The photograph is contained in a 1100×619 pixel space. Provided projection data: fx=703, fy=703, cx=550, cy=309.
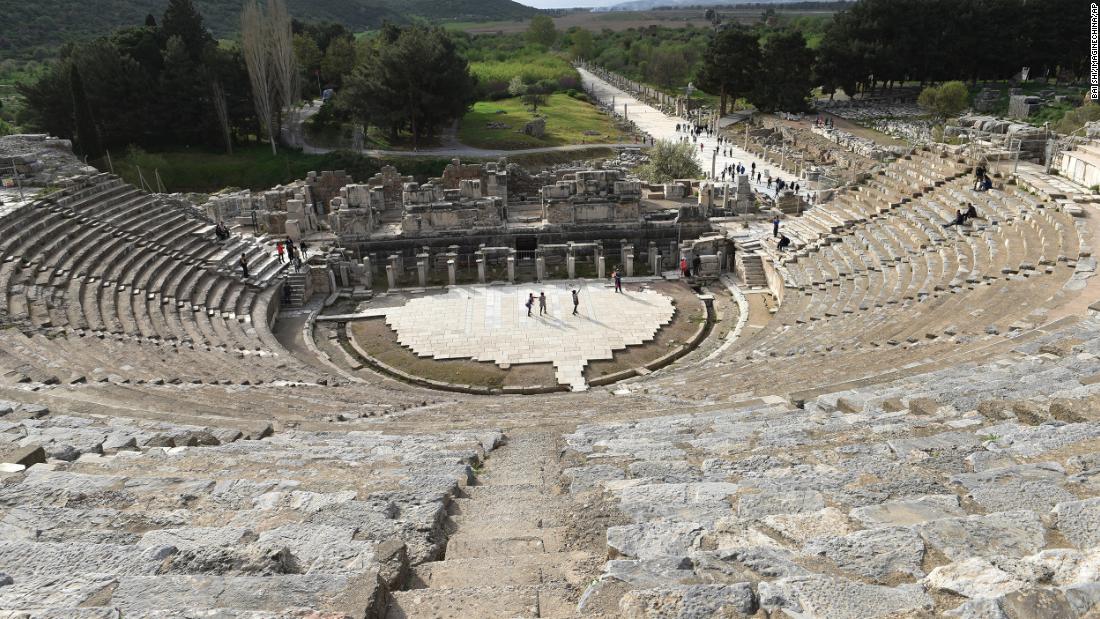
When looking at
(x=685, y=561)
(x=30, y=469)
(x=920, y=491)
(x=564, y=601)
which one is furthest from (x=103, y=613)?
(x=920, y=491)

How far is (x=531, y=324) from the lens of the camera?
76.0 ft

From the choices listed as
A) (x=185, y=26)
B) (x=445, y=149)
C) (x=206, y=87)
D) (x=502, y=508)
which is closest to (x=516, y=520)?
(x=502, y=508)

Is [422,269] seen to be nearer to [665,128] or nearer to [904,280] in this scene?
[904,280]

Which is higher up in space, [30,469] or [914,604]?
[914,604]

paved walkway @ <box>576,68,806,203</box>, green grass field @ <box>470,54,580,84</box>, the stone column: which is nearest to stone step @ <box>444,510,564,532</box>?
the stone column

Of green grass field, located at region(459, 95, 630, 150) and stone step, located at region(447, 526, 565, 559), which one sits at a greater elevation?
green grass field, located at region(459, 95, 630, 150)

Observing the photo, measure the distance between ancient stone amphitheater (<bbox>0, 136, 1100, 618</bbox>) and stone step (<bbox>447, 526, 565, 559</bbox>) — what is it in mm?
23

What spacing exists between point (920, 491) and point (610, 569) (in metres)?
2.74

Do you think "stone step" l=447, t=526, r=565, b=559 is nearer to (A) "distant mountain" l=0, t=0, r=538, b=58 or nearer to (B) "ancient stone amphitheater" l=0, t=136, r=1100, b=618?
(B) "ancient stone amphitheater" l=0, t=136, r=1100, b=618

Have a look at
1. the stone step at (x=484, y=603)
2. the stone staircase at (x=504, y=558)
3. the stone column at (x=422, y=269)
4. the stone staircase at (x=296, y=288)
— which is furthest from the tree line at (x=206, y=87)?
the stone step at (x=484, y=603)

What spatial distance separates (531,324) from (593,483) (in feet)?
55.6

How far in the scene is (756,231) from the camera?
29.4 meters

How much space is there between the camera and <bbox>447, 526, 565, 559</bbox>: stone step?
5.04m

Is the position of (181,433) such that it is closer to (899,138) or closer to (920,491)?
(920,491)
